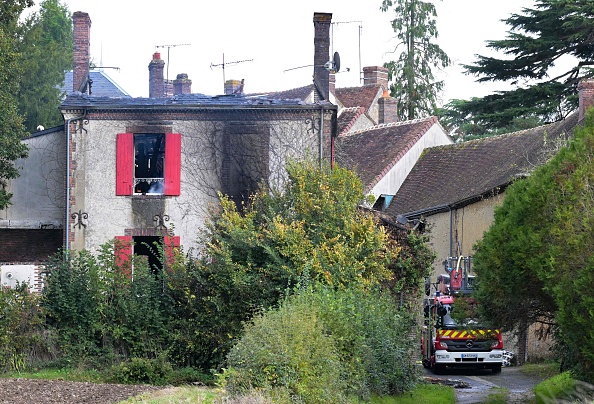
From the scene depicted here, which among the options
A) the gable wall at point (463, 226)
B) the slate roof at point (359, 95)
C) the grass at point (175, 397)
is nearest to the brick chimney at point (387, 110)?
the slate roof at point (359, 95)

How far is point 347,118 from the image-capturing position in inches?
Result: 1924

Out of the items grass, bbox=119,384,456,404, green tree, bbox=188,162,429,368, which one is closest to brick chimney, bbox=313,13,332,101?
green tree, bbox=188,162,429,368

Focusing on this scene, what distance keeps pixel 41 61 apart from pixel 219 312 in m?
35.6

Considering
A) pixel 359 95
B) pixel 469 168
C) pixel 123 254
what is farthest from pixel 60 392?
pixel 359 95

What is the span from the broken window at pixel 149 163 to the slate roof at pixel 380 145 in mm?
14703

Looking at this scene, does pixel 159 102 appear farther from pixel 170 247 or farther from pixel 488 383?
pixel 488 383

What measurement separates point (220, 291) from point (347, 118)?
2693cm

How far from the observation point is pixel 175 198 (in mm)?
27125

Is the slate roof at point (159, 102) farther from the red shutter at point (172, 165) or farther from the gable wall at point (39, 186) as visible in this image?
the gable wall at point (39, 186)

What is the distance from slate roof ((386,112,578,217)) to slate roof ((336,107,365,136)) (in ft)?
15.5

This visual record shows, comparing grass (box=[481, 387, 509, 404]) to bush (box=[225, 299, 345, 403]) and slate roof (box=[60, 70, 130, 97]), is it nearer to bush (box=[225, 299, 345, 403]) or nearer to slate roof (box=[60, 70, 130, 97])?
bush (box=[225, 299, 345, 403])

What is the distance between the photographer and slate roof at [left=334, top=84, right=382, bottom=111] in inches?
2061

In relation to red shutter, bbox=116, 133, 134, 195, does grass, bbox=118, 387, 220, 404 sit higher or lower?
lower

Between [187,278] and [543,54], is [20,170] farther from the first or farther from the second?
[543,54]
